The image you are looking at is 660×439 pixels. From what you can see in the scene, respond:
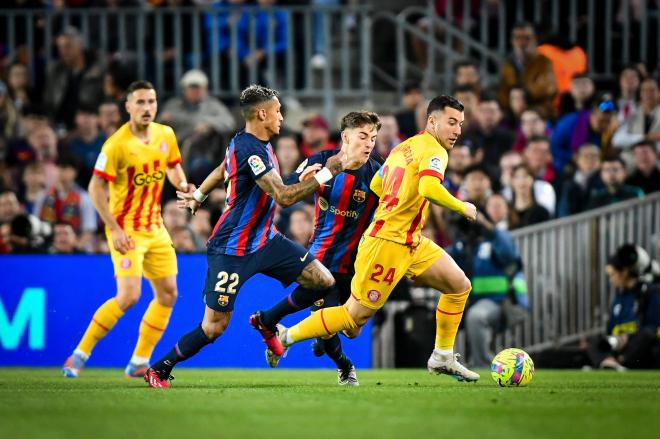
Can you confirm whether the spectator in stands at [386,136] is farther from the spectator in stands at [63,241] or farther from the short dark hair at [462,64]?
the spectator in stands at [63,241]

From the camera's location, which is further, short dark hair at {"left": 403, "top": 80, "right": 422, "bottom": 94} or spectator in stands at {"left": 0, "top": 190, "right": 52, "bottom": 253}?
short dark hair at {"left": 403, "top": 80, "right": 422, "bottom": 94}

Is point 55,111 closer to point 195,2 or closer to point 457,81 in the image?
point 195,2

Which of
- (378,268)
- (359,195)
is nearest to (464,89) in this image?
(359,195)

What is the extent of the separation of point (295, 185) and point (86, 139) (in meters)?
8.56

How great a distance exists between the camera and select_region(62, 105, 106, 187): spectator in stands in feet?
56.4

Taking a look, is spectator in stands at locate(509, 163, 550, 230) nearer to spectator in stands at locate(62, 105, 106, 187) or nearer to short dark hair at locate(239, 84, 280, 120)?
spectator in stands at locate(62, 105, 106, 187)

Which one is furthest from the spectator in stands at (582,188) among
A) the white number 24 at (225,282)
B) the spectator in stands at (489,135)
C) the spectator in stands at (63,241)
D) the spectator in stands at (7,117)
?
the spectator in stands at (7,117)

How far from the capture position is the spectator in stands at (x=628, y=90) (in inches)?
655

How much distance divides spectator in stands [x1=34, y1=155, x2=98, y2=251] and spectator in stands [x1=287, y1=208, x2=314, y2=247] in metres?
2.73

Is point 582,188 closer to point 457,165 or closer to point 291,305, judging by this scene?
point 457,165

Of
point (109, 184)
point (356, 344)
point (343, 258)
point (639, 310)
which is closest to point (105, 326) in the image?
point (109, 184)

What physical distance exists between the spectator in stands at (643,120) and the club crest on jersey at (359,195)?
6.55 m

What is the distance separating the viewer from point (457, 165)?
1612 cm

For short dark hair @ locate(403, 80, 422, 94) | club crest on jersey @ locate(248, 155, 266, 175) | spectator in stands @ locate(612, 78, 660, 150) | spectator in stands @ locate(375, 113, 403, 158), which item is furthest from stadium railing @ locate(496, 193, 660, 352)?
club crest on jersey @ locate(248, 155, 266, 175)
